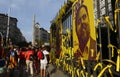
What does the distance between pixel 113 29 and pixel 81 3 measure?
3533mm

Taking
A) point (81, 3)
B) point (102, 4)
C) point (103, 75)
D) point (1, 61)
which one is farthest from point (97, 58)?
point (1, 61)

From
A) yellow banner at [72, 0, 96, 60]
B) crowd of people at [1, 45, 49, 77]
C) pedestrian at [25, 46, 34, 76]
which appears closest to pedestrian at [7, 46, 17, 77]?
crowd of people at [1, 45, 49, 77]

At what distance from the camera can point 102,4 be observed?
7586 millimetres

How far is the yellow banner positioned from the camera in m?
8.72

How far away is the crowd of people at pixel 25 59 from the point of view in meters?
16.5

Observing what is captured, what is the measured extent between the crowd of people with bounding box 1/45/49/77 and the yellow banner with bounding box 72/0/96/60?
224 inches

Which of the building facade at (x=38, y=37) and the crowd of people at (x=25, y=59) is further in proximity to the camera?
the building facade at (x=38, y=37)

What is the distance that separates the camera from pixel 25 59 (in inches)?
790

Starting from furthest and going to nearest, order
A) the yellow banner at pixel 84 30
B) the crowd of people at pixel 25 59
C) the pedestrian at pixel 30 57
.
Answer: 1. the pedestrian at pixel 30 57
2. the crowd of people at pixel 25 59
3. the yellow banner at pixel 84 30

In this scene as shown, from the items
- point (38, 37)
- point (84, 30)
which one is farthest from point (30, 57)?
point (38, 37)

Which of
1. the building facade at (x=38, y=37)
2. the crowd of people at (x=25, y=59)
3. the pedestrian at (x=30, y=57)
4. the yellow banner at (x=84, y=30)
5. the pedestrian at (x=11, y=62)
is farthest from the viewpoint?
the building facade at (x=38, y=37)

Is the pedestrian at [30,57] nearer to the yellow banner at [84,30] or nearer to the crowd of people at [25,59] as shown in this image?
the crowd of people at [25,59]

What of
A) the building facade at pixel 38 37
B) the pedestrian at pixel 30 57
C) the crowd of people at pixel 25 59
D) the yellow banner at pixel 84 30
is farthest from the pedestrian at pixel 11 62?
the building facade at pixel 38 37

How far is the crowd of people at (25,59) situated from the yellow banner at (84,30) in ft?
18.7
